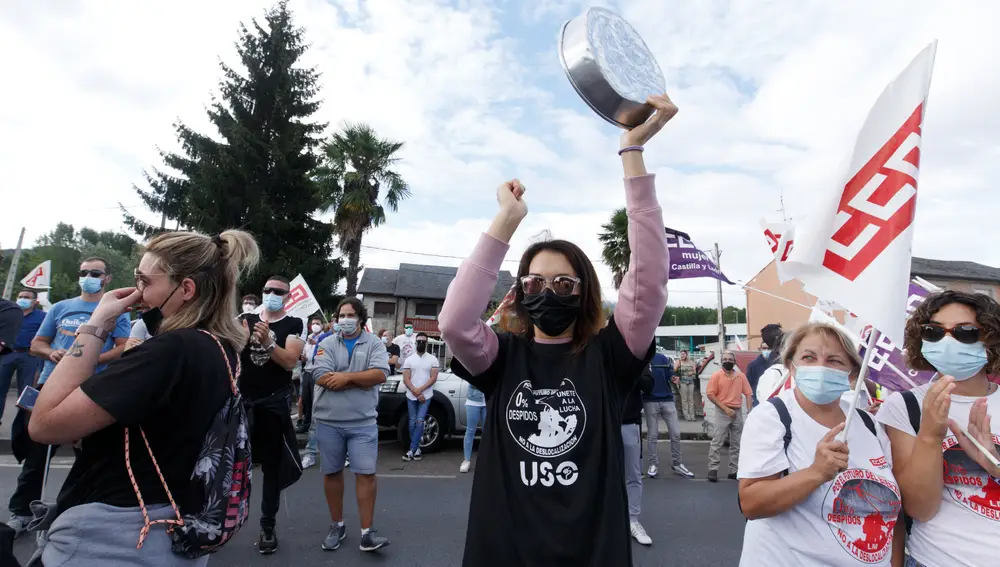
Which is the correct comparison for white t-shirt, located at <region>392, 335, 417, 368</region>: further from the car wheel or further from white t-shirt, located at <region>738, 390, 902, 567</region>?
white t-shirt, located at <region>738, 390, 902, 567</region>

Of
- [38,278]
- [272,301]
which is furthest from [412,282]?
[272,301]

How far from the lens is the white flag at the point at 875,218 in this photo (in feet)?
6.44

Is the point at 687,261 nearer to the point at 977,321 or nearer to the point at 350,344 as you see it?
the point at 350,344

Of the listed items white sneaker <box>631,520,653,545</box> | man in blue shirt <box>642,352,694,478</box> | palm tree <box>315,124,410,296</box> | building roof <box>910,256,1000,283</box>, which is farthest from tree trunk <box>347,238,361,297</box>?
building roof <box>910,256,1000,283</box>

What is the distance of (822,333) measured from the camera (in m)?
2.26

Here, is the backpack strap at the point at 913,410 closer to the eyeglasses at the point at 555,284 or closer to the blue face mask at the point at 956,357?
the blue face mask at the point at 956,357

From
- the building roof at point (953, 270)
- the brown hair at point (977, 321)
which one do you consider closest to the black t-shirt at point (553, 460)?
the brown hair at point (977, 321)

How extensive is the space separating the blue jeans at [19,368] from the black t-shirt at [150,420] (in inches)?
214

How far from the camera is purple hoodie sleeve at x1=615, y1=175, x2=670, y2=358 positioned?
65.7 inches

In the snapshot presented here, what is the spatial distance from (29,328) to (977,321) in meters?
8.32

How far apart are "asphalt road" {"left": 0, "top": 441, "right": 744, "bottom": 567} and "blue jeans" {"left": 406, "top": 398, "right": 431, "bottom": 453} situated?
1.75 feet

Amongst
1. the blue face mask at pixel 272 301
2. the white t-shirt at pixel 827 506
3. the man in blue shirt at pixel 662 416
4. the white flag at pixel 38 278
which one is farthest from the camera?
the white flag at pixel 38 278

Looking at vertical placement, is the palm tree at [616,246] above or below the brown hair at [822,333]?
above

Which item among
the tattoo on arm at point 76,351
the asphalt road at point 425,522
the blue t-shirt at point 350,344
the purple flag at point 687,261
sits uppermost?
the purple flag at point 687,261
